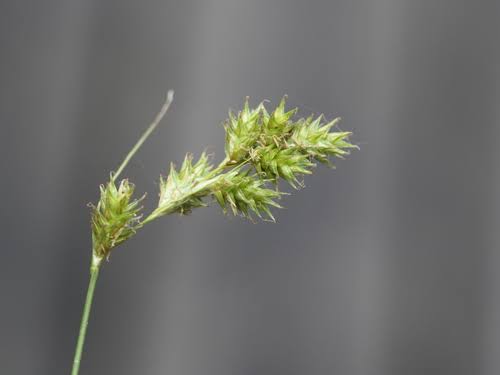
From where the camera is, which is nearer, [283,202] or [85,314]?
[85,314]

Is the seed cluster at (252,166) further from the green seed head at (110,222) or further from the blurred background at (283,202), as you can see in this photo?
the blurred background at (283,202)

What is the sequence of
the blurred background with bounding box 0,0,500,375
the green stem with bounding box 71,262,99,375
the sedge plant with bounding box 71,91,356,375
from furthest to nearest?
the blurred background with bounding box 0,0,500,375
the sedge plant with bounding box 71,91,356,375
the green stem with bounding box 71,262,99,375

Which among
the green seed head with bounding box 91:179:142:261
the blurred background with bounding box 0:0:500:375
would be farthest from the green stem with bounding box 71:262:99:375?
the blurred background with bounding box 0:0:500:375

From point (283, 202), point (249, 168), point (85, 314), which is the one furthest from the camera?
point (283, 202)

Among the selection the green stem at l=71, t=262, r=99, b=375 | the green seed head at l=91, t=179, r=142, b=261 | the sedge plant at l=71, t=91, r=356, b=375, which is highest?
the sedge plant at l=71, t=91, r=356, b=375

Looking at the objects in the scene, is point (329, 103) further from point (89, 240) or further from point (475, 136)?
point (89, 240)

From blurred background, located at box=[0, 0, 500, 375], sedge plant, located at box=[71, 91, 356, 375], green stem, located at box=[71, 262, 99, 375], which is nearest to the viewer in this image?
green stem, located at box=[71, 262, 99, 375]

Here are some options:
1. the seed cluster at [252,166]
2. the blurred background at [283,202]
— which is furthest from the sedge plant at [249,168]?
the blurred background at [283,202]

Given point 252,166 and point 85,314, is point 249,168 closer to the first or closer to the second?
point 252,166

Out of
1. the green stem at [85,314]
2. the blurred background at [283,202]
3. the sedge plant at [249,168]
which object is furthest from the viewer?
the blurred background at [283,202]

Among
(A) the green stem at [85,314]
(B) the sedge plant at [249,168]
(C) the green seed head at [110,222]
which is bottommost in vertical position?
(A) the green stem at [85,314]

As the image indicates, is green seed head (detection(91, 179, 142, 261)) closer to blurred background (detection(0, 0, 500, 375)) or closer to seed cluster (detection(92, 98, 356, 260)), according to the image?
seed cluster (detection(92, 98, 356, 260))

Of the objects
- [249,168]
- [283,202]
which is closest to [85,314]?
[249,168]
